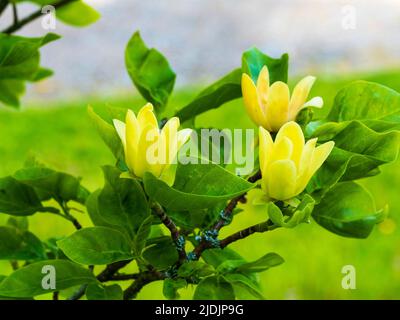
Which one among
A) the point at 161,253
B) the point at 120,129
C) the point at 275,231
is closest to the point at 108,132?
the point at 120,129

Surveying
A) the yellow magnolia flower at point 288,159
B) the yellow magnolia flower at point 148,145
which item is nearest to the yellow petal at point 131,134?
the yellow magnolia flower at point 148,145

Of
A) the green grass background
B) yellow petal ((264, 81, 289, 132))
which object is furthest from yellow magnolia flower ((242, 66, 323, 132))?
the green grass background

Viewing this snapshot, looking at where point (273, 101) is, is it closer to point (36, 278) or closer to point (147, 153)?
point (147, 153)

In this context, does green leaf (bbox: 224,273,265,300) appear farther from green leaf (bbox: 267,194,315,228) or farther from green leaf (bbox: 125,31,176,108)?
green leaf (bbox: 125,31,176,108)

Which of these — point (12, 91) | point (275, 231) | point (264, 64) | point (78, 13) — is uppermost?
point (275, 231)
